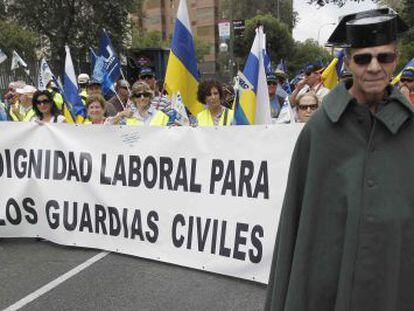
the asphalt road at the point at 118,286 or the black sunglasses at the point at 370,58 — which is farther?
the asphalt road at the point at 118,286

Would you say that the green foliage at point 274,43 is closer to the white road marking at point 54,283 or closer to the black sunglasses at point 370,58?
the white road marking at point 54,283

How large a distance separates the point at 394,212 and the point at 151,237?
130 inches

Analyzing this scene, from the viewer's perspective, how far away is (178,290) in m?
4.06

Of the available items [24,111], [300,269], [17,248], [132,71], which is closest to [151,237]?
[17,248]

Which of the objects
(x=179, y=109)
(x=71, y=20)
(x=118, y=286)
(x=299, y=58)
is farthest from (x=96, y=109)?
(x=299, y=58)

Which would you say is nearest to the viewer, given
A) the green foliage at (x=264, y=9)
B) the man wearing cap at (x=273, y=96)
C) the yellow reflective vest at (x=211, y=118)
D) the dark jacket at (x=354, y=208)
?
the dark jacket at (x=354, y=208)

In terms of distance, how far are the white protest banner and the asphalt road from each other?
0.13 metres

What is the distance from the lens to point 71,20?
19672 millimetres

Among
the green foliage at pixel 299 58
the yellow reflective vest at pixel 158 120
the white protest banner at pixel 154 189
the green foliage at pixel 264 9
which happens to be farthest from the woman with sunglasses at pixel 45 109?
the green foliage at pixel 264 9

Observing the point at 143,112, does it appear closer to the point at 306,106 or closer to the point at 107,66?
the point at 306,106

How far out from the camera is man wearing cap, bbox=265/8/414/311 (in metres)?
1.65

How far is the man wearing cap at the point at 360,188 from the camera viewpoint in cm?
165

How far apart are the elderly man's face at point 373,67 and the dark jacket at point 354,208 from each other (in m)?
0.06

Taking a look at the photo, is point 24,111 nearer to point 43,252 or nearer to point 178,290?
point 43,252
